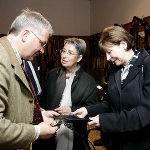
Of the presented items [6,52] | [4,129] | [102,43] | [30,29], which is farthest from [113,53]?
[4,129]

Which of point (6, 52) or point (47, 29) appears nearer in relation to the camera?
point (6, 52)

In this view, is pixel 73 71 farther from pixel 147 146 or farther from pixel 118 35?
pixel 147 146

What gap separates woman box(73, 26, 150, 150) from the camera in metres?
1.64

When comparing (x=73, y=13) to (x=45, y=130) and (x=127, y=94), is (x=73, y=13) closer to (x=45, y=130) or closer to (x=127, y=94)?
(x=127, y=94)

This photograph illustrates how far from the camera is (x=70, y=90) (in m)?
2.47

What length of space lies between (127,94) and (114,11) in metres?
4.46

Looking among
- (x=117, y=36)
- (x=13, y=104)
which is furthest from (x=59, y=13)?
(x=13, y=104)

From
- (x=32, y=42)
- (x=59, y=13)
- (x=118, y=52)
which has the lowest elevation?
(x=118, y=52)

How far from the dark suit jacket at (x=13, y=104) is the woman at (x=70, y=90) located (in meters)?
0.92

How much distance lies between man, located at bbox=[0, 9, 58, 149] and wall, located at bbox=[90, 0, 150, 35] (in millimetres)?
3467

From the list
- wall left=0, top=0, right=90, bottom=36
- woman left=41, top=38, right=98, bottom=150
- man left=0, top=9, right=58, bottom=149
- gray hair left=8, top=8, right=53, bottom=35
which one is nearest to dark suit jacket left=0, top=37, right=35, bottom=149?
man left=0, top=9, right=58, bottom=149

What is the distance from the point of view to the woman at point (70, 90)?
2.29 metres

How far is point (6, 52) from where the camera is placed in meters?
1.23

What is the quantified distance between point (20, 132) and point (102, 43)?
3.65 ft
